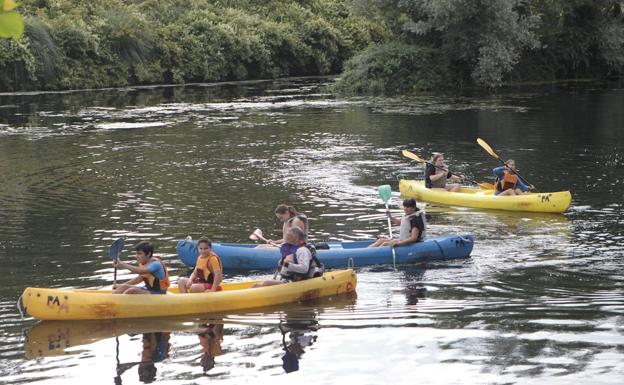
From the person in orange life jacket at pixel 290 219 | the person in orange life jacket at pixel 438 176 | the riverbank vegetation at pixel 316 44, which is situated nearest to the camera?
the person in orange life jacket at pixel 290 219

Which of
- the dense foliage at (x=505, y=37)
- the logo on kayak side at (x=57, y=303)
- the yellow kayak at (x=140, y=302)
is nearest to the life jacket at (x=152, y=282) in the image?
the yellow kayak at (x=140, y=302)

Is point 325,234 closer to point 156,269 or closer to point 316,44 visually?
point 156,269

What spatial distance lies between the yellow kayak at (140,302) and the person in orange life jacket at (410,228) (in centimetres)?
234

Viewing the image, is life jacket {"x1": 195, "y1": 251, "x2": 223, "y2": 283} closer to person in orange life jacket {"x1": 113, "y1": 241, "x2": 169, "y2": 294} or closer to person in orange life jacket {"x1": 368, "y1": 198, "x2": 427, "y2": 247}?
person in orange life jacket {"x1": 113, "y1": 241, "x2": 169, "y2": 294}

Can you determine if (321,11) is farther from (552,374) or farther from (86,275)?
(552,374)

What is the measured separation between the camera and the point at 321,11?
204 ft

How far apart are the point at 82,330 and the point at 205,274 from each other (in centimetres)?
152

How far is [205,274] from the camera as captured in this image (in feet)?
37.3

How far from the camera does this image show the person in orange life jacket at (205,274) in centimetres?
1116

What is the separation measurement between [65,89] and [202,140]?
19.9m

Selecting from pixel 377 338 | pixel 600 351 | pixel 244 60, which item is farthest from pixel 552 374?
pixel 244 60

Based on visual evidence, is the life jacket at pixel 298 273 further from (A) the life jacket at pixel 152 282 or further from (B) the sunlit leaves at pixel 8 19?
(B) the sunlit leaves at pixel 8 19

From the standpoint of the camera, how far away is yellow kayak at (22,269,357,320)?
417 inches

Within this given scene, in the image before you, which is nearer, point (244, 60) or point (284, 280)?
point (284, 280)
